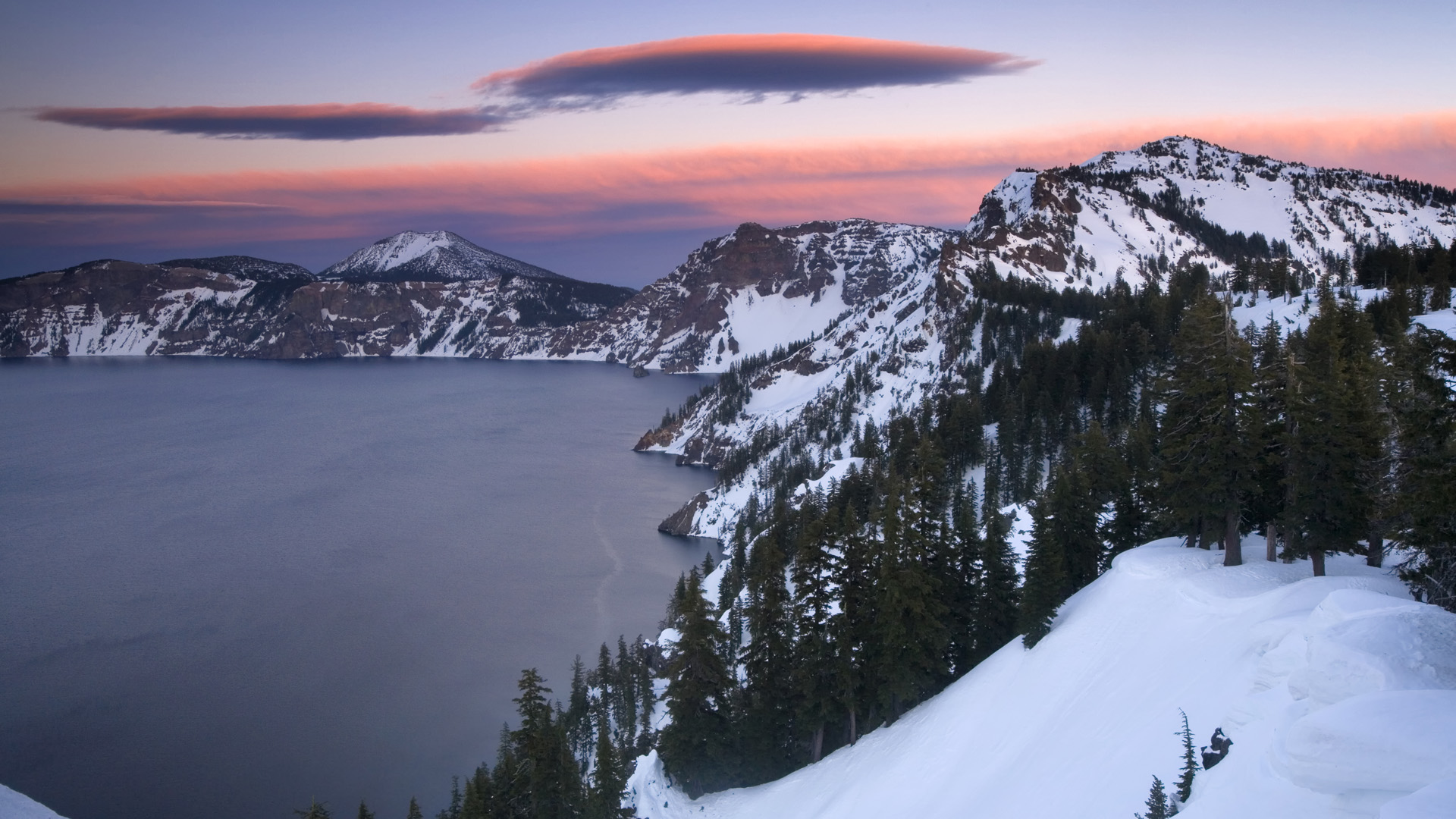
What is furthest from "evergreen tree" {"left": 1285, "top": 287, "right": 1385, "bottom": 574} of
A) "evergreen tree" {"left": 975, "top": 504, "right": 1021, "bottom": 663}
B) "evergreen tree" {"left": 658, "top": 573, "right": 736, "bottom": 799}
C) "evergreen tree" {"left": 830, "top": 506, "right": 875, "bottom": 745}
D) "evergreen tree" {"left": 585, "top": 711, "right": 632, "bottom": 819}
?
"evergreen tree" {"left": 585, "top": 711, "right": 632, "bottom": 819}

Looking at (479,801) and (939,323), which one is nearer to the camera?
(479,801)

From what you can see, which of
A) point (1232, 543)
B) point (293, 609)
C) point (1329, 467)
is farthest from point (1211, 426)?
point (293, 609)

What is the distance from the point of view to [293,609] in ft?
237

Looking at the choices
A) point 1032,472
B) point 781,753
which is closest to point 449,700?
point 781,753

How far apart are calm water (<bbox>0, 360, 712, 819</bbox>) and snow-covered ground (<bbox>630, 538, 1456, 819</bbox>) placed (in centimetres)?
2823

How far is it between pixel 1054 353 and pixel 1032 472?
881 inches

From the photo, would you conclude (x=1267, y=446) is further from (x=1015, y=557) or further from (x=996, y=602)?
(x=996, y=602)

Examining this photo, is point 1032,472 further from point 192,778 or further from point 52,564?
point 52,564

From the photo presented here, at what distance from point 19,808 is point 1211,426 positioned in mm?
42019

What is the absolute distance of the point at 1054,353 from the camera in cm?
8562

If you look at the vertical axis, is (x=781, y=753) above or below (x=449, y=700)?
above

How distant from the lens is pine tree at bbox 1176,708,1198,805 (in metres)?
15.9

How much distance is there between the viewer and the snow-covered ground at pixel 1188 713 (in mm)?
12039

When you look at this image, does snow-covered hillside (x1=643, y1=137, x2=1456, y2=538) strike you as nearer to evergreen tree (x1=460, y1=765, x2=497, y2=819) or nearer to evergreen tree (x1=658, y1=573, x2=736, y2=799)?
evergreen tree (x1=460, y1=765, x2=497, y2=819)
